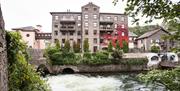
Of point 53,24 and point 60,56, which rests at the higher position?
point 53,24

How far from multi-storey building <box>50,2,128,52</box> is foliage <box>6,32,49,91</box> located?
57.5 m

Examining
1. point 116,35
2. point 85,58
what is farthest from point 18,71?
point 116,35

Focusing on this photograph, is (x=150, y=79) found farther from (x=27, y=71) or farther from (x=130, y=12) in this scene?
(x=27, y=71)

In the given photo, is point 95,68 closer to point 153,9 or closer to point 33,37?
point 33,37

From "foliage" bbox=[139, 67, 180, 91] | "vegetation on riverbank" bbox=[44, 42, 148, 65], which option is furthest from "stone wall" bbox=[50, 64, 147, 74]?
"foliage" bbox=[139, 67, 180, 91]

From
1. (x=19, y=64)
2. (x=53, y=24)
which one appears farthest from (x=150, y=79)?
(x=53, y=24)

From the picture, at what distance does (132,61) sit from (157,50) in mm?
6429

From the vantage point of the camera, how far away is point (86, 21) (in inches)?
2778

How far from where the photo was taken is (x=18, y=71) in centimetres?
Answer: 1098

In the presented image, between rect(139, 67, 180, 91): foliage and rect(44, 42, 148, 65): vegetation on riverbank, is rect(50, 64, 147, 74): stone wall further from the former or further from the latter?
rect(139, 67, 180, 91): foliage

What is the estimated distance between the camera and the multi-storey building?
6988 centimetres

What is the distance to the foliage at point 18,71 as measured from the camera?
403 inches

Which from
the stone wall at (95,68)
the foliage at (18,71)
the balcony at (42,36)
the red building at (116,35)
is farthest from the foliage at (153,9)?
the balcony at (42,36)

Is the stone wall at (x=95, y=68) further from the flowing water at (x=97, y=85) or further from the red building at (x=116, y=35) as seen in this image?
the red building at (x=116, y=35)
